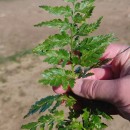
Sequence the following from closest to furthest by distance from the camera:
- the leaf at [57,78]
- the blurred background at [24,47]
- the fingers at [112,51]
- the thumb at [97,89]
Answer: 1. the leaf at [57,78]
2. the thumb at [97,89]
3. the fingers at [112,51]
4. the blurred background at [24,47]

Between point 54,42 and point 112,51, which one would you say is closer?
point 54,42

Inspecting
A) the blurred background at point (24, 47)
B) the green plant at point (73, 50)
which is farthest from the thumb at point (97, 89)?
the blurred background at point (24, 47)

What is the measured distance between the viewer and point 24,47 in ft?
22.6

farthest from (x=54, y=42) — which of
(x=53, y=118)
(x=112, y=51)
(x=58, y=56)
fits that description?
(x=112, y=51)

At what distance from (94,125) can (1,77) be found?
460 centimetres

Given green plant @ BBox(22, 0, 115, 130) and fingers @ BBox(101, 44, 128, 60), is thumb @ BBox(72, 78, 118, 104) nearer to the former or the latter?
green plant @ BBox(22, 0, 115, 130)

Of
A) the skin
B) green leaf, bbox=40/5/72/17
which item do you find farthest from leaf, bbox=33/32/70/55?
the skin

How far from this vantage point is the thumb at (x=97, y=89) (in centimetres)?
184

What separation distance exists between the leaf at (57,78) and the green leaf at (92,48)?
0.33 feet

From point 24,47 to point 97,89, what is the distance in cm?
513

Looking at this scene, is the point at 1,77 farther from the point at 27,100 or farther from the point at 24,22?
the point at 24,22

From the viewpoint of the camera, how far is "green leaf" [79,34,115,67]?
1626 mm

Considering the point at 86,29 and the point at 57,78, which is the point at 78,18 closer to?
the point at 86,29

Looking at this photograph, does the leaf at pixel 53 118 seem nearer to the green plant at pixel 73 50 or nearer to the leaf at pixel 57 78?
the green plant at pixel 73 50
